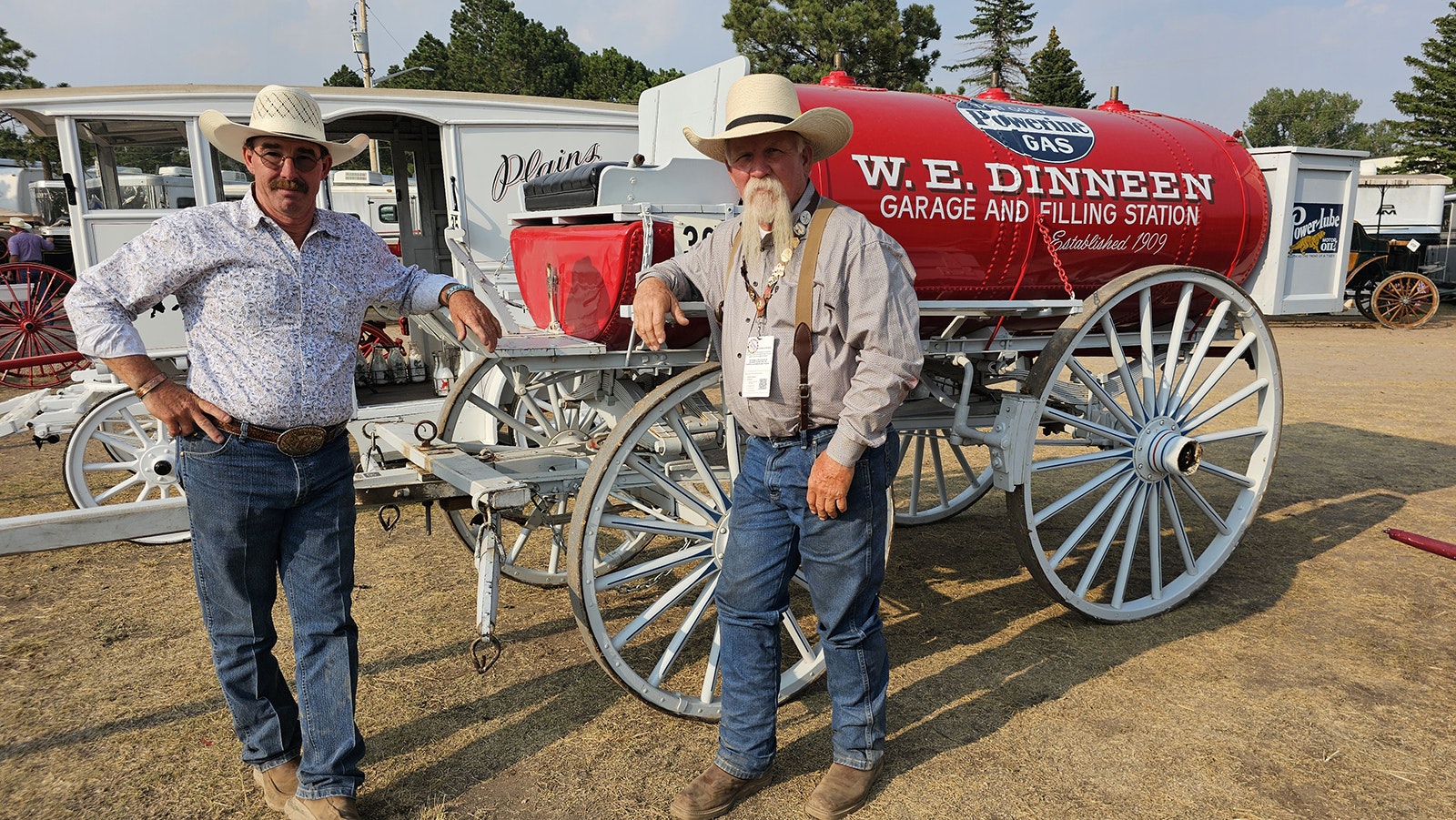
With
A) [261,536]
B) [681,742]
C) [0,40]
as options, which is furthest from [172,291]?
[0,40]

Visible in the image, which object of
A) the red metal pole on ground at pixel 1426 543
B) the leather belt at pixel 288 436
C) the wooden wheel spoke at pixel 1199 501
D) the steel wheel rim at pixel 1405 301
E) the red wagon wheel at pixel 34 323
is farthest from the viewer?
the steel wheel rim at pixel 1405 301

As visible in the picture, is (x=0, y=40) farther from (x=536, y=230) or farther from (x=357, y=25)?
(x=536, y=230)

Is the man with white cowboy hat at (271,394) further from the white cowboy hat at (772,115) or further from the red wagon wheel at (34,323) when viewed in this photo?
the red wagon wheel at (34,323)

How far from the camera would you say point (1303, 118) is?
94.3m

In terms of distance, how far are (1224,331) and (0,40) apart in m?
46.5

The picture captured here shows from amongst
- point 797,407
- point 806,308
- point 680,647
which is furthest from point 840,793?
point 806,308

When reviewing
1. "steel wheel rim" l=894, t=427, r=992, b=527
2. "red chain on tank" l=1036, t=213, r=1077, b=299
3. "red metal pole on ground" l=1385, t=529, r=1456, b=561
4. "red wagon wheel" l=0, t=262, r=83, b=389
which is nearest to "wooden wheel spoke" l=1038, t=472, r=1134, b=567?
"steel wheel rim" l=894, t=427, r=992, b=527

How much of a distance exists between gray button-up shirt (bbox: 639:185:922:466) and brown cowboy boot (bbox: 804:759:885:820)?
103 cm

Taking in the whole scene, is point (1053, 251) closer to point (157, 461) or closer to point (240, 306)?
point (240, 306)

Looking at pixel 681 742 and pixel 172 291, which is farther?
pixel 681 742

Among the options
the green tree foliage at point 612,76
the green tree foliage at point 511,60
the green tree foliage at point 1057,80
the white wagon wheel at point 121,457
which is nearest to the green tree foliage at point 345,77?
the green tree foliage at point 511,60

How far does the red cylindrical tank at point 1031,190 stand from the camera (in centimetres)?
380

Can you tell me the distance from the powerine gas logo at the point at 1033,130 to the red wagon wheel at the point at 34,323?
9.28m

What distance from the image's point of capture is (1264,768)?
315 cm
